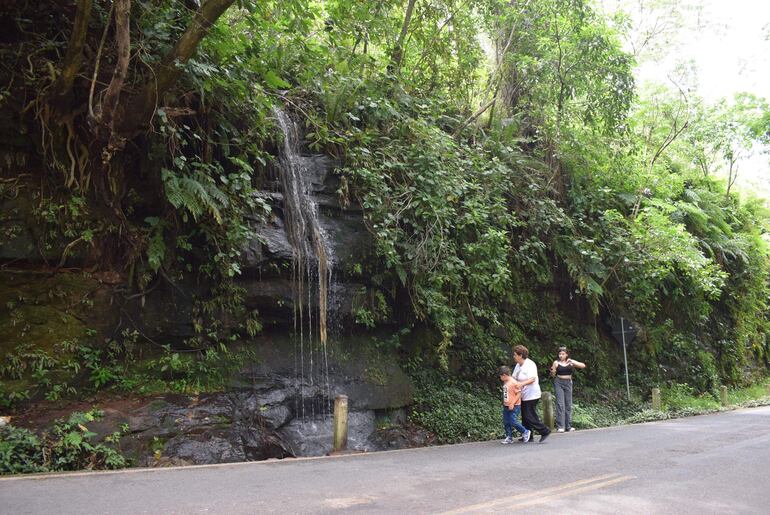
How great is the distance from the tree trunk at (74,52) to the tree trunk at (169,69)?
931 millimetres

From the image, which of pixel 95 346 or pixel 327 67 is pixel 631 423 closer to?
pixel 327 67

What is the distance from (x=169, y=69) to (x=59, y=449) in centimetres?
569

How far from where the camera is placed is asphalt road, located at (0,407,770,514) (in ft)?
17.8

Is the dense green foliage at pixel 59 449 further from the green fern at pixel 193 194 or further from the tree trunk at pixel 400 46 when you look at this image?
the tree trunk at pixel 400 46

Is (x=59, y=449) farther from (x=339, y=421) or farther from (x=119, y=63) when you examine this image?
(x=119, y=63)

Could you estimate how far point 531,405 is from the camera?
1048 cm

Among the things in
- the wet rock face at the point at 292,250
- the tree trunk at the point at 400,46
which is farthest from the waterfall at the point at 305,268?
the tree trunk at the point at 400,46

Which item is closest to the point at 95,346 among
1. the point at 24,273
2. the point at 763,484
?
the point at 24,273

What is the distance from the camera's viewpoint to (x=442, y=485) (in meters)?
6.42

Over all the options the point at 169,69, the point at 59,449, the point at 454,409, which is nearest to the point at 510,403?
the point at 454,409

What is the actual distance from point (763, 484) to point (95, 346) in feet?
31.9

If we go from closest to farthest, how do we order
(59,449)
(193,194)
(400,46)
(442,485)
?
(442,485) < (59,449) < (193,194) < (400,46)

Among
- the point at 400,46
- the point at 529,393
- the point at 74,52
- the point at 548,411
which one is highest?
the point at 400,46

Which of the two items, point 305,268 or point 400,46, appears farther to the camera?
point 400,46
